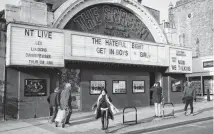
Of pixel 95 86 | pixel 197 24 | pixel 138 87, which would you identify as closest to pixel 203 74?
pixel 197 24

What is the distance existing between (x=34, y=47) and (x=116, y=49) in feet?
17.5

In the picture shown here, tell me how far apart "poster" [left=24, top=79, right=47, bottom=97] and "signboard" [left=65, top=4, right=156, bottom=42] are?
3.81 meters

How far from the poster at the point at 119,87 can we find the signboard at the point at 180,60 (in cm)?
432

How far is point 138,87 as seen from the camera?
1783 cm

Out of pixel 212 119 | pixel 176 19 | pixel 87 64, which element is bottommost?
pixel 212 119

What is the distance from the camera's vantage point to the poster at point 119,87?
16609mm

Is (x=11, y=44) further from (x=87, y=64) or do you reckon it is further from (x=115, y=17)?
(x=115, y=17)

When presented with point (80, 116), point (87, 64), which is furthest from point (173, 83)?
point (80, 116)

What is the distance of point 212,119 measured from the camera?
1312cm

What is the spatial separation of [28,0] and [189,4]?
27786mm

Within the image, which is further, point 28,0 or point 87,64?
point 87,64

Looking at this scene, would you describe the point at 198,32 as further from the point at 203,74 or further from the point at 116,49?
the point at 116,49

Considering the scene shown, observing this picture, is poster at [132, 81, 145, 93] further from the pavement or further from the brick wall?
the brick wall

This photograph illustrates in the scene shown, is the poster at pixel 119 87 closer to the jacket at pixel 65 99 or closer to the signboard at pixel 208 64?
the jacket at pixel 65 99
